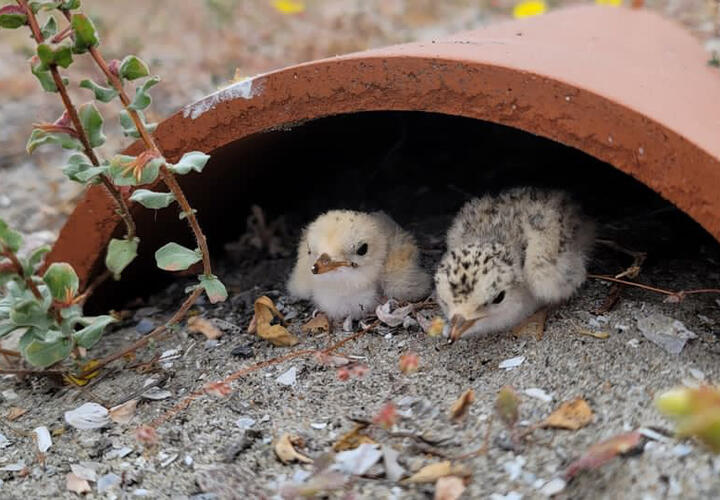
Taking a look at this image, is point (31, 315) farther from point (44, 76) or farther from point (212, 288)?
point (44, 76)

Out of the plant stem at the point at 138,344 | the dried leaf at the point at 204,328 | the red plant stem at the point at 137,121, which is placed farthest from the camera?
the dried leaf at the point at 204,328

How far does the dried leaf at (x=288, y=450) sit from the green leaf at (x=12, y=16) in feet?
4.21

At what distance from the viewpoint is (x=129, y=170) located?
224 cm

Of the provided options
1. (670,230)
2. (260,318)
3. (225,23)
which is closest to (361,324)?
(260,318)

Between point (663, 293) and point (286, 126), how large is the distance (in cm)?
127

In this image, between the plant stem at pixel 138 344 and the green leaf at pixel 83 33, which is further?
the plant stem at pixel 138 344

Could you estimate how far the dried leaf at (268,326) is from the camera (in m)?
2.74

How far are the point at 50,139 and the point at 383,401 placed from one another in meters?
1.15

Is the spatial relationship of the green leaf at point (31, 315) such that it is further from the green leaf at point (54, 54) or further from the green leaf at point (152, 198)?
the green leaf at point (54, 54)

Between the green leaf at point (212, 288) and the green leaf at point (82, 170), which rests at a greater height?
the green leaf at point (82, 170)

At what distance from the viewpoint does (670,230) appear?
10.5 ft

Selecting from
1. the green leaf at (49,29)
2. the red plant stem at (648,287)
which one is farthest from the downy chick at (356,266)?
the green leaf at (49,29)

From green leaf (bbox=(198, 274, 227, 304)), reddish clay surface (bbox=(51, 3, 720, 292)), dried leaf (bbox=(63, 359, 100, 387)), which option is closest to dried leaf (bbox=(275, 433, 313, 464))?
green leaf (bbox=(198, 274, 227, 304))

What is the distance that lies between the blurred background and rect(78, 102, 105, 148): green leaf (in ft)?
6.22
